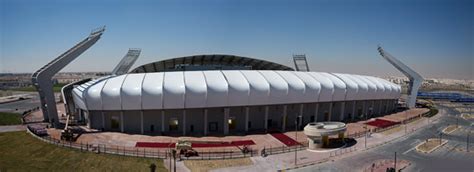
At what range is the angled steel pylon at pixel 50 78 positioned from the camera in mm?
54906

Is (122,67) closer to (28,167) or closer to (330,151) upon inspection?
(28,167)

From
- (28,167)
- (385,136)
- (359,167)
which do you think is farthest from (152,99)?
(385,136)

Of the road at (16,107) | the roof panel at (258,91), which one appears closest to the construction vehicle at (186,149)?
the roof panel at (258,91)

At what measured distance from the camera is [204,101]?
172 feet

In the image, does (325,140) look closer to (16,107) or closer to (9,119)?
(9,119)

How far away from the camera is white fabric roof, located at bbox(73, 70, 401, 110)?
51.7m

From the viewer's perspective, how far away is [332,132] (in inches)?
1850

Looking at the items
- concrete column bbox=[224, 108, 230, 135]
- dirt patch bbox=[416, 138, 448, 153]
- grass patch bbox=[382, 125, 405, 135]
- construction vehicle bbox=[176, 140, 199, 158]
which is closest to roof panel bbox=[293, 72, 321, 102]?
grass patch bbox=[382, 125, 405, 135]

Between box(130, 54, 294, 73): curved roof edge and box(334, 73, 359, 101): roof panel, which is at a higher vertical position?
box(130, 54, 294, 73): curved roof edge

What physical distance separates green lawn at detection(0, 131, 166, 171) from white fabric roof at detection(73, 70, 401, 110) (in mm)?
11783

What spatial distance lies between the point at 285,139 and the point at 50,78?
141ft

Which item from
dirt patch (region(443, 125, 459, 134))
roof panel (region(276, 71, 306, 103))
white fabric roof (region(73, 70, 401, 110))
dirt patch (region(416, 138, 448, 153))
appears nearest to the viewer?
dirt patch (region(416, 138, 448, 153))

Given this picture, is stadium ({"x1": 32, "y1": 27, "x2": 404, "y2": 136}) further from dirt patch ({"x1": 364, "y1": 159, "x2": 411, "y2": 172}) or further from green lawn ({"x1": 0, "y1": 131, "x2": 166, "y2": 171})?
dirt patch ({"x1": 364, "y1": 159, "x2": 411, "y2": 172})

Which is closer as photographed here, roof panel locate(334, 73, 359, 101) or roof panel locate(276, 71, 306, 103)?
roof panel locate(276, 71, 306, 103)
